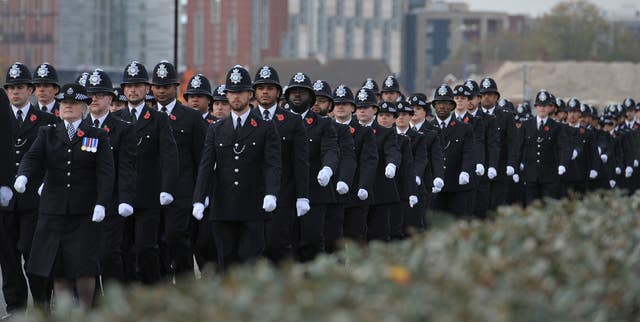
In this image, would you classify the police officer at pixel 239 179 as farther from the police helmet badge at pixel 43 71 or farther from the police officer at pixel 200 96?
the police officer at pixel 200 96

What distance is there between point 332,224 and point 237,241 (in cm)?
224

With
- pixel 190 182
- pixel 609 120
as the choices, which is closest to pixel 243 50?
pixel 609 120

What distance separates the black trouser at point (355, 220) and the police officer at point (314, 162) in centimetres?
105

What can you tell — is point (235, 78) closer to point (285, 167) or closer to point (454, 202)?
point (285, 167)

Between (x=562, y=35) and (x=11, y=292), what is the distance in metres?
148

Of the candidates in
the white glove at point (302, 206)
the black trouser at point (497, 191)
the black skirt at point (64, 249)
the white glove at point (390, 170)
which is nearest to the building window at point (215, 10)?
the black trouser at point (497, 191)

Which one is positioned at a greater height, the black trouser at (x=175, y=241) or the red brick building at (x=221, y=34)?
the red brick building at (x=221, y=34)

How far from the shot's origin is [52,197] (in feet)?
34.7

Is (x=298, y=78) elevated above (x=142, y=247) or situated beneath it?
elevated above

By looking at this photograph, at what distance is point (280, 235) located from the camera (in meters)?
12.5

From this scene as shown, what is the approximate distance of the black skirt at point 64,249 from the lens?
10516 mm

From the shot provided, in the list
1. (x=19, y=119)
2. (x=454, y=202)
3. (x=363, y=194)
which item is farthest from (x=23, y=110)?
(x=454, y=202)

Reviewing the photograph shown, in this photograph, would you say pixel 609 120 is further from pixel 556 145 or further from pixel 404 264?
pixel 404 264

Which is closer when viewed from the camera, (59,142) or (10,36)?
(59,142)
